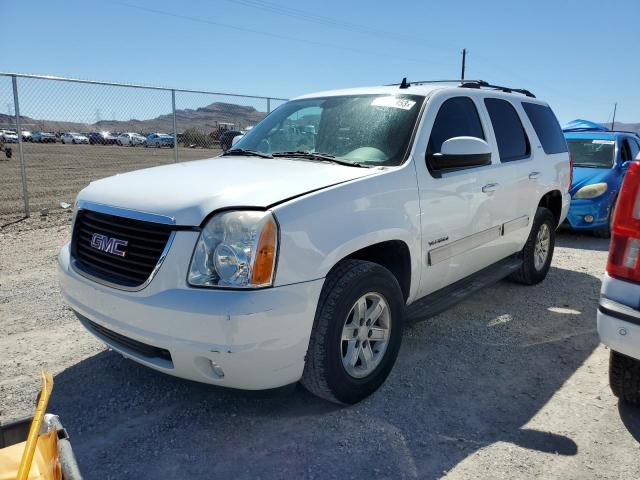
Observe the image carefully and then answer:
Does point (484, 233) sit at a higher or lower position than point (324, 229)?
lower

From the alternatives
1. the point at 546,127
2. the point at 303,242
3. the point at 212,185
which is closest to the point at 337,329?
the point at 303,242

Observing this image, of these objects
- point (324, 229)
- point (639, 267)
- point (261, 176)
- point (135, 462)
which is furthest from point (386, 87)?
point (135, 462)

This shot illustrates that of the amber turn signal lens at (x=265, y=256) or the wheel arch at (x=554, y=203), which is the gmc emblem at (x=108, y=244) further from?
the wheel arch at (x=554, y=203)

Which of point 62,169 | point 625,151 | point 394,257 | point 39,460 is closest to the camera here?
point 39,460

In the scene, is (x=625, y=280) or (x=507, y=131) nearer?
(x=625, y=280)

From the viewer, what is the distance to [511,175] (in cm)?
439

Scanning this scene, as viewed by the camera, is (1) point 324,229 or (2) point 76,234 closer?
(1) point 324,229

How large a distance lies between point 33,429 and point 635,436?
114 inches

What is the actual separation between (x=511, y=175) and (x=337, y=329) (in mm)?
2480

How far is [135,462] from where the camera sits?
2.52 m

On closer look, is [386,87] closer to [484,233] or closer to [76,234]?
[484,233]

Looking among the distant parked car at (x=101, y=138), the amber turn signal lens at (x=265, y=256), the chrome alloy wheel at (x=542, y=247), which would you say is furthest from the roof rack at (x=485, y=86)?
the distant parked car at (x=101, y=138)

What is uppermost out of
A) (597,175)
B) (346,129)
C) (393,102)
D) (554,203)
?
(393,102)

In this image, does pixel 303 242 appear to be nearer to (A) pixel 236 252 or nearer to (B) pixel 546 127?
(A) pixel 236 252
